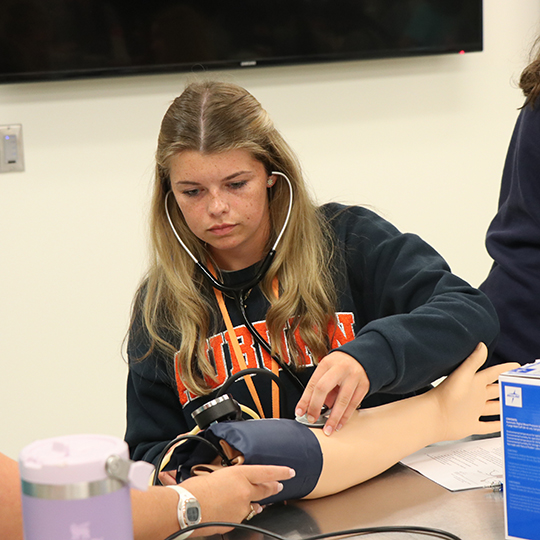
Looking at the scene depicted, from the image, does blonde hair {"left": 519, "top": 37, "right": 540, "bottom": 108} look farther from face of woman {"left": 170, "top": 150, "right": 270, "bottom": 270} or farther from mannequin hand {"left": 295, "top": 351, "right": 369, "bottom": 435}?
mannequin hand {"left": 295, "top": 351, "right": 369, "bottom": 435}

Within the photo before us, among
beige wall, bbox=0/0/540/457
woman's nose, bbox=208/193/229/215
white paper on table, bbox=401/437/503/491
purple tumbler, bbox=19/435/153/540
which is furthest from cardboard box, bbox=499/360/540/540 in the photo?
beige wall, bbox=0/0/540/457

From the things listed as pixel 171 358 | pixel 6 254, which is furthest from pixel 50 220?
pixel 171 358

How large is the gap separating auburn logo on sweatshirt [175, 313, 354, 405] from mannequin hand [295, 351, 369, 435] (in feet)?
1.10

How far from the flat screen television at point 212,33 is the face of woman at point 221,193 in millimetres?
1208

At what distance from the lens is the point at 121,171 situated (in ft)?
8.11

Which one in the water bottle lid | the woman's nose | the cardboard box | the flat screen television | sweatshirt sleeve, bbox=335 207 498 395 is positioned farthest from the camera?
the flat screen television

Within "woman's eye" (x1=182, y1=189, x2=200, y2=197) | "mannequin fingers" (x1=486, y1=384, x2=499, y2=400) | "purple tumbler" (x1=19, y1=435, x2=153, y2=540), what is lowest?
"mannequin fingers" (x1=486, y1=384, x2=499, y2=400)

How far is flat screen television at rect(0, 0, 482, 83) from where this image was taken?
2346 mm

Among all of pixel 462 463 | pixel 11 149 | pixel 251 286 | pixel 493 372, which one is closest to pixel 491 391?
pixel 493 372

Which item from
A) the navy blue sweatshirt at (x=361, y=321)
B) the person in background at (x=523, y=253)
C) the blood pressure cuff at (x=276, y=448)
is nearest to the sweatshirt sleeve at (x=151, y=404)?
the navy blue sweatshirt at (x=361, y=321)

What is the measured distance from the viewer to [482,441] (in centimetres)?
111

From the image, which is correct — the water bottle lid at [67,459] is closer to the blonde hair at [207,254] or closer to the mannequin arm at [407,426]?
the mannequin arm at [407,426]

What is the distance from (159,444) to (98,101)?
60.5 inches

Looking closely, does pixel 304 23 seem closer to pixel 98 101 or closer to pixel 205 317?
pixel 98 101
